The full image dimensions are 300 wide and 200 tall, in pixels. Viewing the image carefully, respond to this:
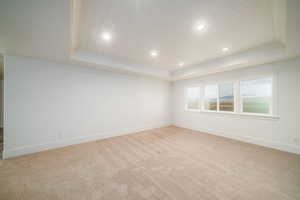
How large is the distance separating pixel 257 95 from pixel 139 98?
4.15m

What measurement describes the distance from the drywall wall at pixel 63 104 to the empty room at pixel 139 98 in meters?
0.03

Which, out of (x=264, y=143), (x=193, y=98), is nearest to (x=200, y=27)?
(x=193, y=98)

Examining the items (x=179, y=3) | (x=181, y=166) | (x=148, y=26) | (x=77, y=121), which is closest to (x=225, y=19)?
(x=179, y=3)

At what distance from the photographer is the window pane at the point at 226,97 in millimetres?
3910

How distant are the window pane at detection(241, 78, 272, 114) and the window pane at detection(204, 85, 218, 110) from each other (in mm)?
867

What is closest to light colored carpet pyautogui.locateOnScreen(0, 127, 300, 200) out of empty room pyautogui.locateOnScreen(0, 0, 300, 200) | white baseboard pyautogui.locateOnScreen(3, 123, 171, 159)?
empty room pyautogui.locateOnScreen(0, 0, 300, 200)

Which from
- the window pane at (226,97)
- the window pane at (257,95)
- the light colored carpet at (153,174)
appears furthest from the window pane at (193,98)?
the light colored carpet at (153,174)

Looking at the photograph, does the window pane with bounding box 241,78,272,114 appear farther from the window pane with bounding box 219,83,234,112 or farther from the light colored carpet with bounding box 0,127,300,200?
the light colored carpet with bounding box 0,127,300,200

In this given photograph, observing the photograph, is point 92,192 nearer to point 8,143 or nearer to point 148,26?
point 8,143

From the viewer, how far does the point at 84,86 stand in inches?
138

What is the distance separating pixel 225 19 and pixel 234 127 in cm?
345

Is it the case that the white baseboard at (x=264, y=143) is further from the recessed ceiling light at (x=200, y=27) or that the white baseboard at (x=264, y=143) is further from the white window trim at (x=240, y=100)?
the recessed ceiling light at (x=200, y=27)

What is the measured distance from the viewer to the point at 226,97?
4055 mm

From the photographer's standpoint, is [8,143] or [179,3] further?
[8,143]
